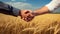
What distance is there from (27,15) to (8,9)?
168 millimetres

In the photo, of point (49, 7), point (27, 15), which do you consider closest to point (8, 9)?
point (27, 15)

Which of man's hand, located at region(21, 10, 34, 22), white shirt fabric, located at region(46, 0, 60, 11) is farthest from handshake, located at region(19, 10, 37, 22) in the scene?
white shirt fabric, located at region(46, 0, 60, 11)

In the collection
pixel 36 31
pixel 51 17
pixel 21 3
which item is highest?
pixel 21 3

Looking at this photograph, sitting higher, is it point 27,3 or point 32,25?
point 27,3

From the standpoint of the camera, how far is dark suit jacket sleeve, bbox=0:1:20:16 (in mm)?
1433

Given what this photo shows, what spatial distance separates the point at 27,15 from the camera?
56.6 inches

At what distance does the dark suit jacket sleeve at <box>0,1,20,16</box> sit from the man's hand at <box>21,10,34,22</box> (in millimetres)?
51

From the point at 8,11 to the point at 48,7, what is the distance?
34 centimetres

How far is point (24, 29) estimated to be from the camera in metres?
1.40

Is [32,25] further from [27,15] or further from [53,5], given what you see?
[53,5]

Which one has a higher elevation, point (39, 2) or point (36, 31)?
point (39, 2)

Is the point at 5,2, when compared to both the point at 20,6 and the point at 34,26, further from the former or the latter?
the point at 34,26

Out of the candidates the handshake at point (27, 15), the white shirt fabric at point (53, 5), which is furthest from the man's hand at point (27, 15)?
the white shirt fabric at point (53, 5)

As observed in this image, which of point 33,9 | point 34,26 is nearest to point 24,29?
point 34,26
